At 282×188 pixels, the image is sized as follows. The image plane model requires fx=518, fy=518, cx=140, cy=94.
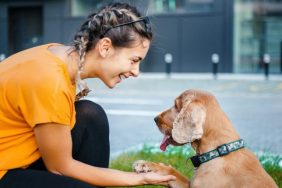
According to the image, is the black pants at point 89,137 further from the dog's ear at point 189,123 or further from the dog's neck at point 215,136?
the dog's neck at point 215,136

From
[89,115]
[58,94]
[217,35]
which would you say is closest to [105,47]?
[58,94]

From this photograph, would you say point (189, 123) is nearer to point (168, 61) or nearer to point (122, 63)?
point (122, 63)

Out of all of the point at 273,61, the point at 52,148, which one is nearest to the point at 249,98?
the point at 273,61

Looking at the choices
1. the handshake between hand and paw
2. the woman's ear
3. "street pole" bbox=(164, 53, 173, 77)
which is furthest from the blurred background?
the woman's ear

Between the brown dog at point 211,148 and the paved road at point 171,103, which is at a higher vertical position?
the brown dog at point 211,148

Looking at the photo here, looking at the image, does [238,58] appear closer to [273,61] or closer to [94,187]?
[273,61]

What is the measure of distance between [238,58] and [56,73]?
60.6 ft

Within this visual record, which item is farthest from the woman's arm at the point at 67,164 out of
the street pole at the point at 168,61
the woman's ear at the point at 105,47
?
the street pole at the point at 168,61

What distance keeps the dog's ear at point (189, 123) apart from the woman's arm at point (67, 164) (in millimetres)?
391

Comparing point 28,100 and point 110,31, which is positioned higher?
point 110,31

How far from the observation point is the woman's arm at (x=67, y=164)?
255 centimetres

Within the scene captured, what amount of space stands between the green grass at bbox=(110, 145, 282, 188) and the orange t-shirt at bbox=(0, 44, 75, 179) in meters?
2.06

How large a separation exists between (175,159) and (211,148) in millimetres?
1859

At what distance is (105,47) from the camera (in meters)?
2.69
